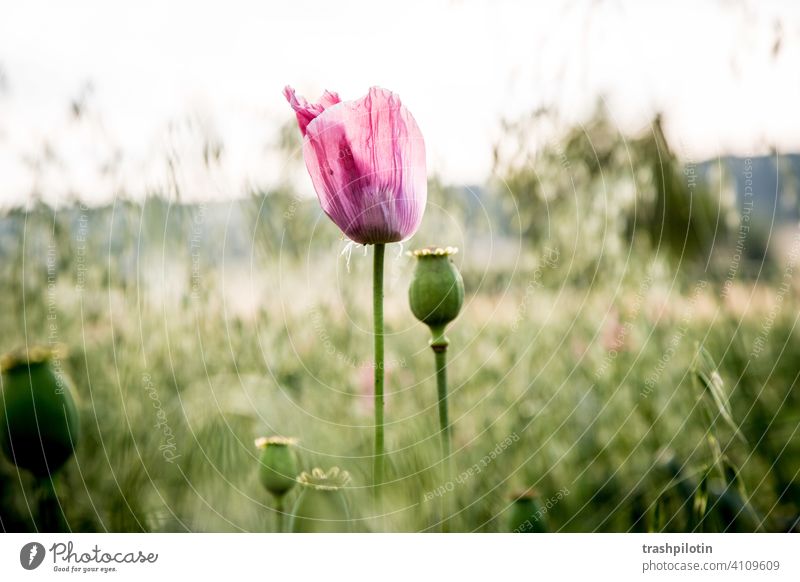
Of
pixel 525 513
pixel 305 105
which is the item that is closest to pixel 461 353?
pixel 525 513

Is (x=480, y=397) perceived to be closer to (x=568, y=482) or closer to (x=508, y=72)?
(x=568, y=482)

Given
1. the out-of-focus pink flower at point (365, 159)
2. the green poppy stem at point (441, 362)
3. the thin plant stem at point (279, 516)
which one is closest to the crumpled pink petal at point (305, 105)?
the out-of-focus pink flower at point (365, 159)

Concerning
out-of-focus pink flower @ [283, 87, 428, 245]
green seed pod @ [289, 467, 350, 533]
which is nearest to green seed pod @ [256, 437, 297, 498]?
green seed pod @ [289, 467, 350, 533]

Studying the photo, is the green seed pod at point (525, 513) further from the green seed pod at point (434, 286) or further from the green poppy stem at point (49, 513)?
the green poppy stem at point (49, 513)

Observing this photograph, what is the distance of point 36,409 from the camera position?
14.6 inches

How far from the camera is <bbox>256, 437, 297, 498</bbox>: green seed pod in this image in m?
0.40

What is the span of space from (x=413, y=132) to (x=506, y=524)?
265 mm

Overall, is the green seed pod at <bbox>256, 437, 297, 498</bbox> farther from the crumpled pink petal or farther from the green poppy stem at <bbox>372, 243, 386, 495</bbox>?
the crumpled pink petal

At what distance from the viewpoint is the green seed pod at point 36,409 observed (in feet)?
1.22

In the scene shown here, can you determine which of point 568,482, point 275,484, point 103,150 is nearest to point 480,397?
point 568,482

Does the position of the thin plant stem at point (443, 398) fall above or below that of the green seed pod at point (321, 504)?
above

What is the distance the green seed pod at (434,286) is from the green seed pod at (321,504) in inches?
3.7

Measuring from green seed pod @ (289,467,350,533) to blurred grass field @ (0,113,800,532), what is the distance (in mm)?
41
